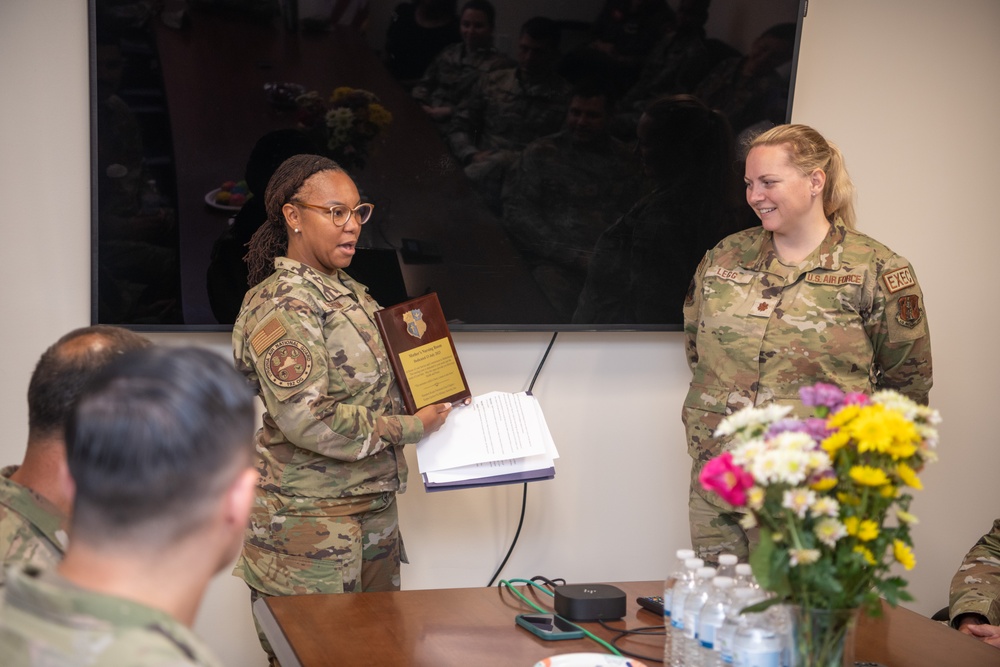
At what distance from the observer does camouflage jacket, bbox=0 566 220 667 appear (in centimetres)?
84

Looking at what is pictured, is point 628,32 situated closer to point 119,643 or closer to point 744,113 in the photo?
point 744,113

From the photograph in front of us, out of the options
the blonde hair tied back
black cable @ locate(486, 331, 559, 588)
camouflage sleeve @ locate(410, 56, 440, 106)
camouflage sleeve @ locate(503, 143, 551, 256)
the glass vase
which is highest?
camouflage sleeve @ locate(410, 56, 440, 106)

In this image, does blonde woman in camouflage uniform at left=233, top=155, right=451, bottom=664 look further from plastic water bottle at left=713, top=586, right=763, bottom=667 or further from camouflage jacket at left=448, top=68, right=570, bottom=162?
plastic water bottle at left=713, top=586, right=763, bottom=667

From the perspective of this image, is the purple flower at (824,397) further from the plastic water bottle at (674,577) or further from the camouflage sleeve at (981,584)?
the camouflage sleeve at (981,584)

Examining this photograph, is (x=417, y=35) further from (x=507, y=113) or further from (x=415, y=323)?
(x=415, y=323)

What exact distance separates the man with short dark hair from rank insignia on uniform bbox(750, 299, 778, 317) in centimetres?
164

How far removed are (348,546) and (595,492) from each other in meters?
1.21

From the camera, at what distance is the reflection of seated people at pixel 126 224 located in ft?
8.40

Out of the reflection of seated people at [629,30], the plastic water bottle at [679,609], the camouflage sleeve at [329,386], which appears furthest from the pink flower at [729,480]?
the reflection of seated people at [629,30]

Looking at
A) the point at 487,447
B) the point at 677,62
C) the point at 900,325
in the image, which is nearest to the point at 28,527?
the point at 487,447

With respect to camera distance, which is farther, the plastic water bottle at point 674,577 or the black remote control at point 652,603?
the black remote control at point 652,603

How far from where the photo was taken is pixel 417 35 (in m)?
2.75

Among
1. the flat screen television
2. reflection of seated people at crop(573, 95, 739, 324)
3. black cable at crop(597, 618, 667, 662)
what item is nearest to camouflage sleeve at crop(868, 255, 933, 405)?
reflection of seated people at crop(573, 95, 739, 324)

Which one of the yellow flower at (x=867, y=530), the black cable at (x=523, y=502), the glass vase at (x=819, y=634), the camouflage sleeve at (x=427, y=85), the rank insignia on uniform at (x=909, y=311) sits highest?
the camouflage sleeve at (x=427, y=85)
